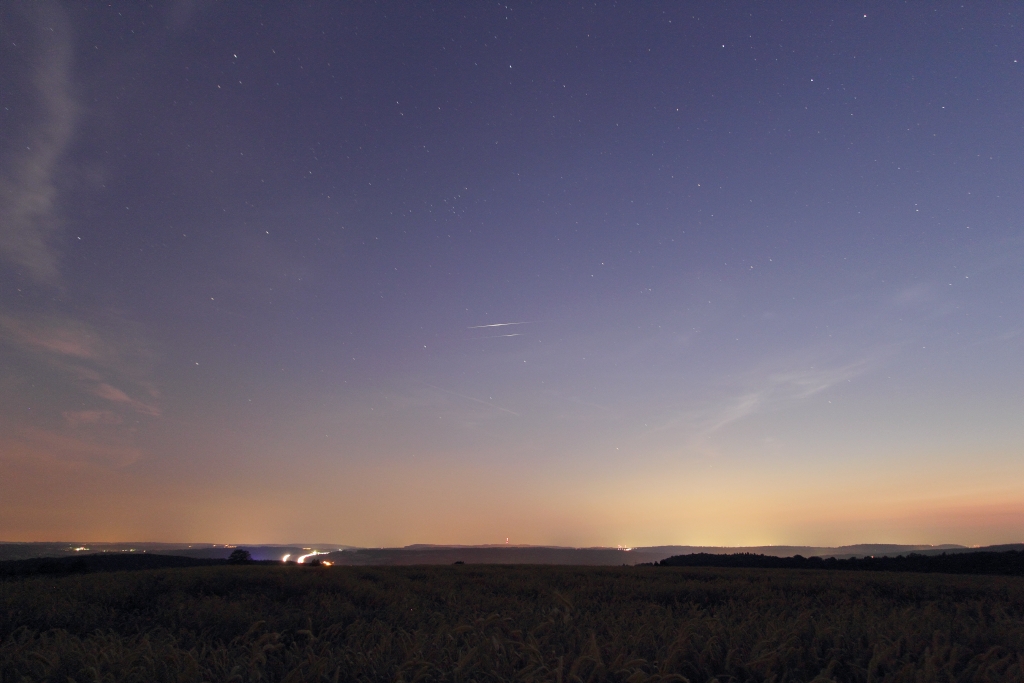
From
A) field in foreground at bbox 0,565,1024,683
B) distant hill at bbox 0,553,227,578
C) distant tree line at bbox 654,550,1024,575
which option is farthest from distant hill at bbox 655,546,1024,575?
distant hill at bbox 0,553,227,578

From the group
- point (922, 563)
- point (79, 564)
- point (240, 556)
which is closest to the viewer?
point (79, 564)

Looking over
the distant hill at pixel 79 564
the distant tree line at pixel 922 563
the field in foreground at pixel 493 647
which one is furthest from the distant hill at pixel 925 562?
the distant hill at pixel 79 564

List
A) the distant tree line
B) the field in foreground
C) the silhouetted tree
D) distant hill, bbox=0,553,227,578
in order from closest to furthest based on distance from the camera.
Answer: the field in foreground < distant hill, bbox=0,553,227,578 < the distant tree line < the silhouetted tree

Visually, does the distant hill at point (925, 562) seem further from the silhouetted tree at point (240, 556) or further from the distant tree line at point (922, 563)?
the silhouetted tree at point (240, 556)

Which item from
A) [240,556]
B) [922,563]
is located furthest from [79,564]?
[922,563]

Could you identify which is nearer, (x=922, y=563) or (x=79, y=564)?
(x=79, y=564)

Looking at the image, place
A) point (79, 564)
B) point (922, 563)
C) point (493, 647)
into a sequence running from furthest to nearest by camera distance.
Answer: point (922, 563) < point (79, 564) < point (493, 647)

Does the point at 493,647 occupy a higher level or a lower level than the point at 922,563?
higher

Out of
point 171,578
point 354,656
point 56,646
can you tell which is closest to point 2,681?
point 56,646

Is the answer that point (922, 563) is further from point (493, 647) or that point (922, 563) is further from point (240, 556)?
point (240, 556)

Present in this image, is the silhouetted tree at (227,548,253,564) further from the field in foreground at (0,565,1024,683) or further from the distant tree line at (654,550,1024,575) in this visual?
the field in foreground at (0,565,1024,683)

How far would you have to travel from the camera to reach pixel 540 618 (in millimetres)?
4914

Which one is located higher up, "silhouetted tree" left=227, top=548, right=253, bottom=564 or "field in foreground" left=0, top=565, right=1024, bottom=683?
"field in foreground" left=0, top=565, right=1024, bottom=683

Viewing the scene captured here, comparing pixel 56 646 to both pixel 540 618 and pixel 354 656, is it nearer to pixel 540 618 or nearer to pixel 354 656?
pixel 354 656
